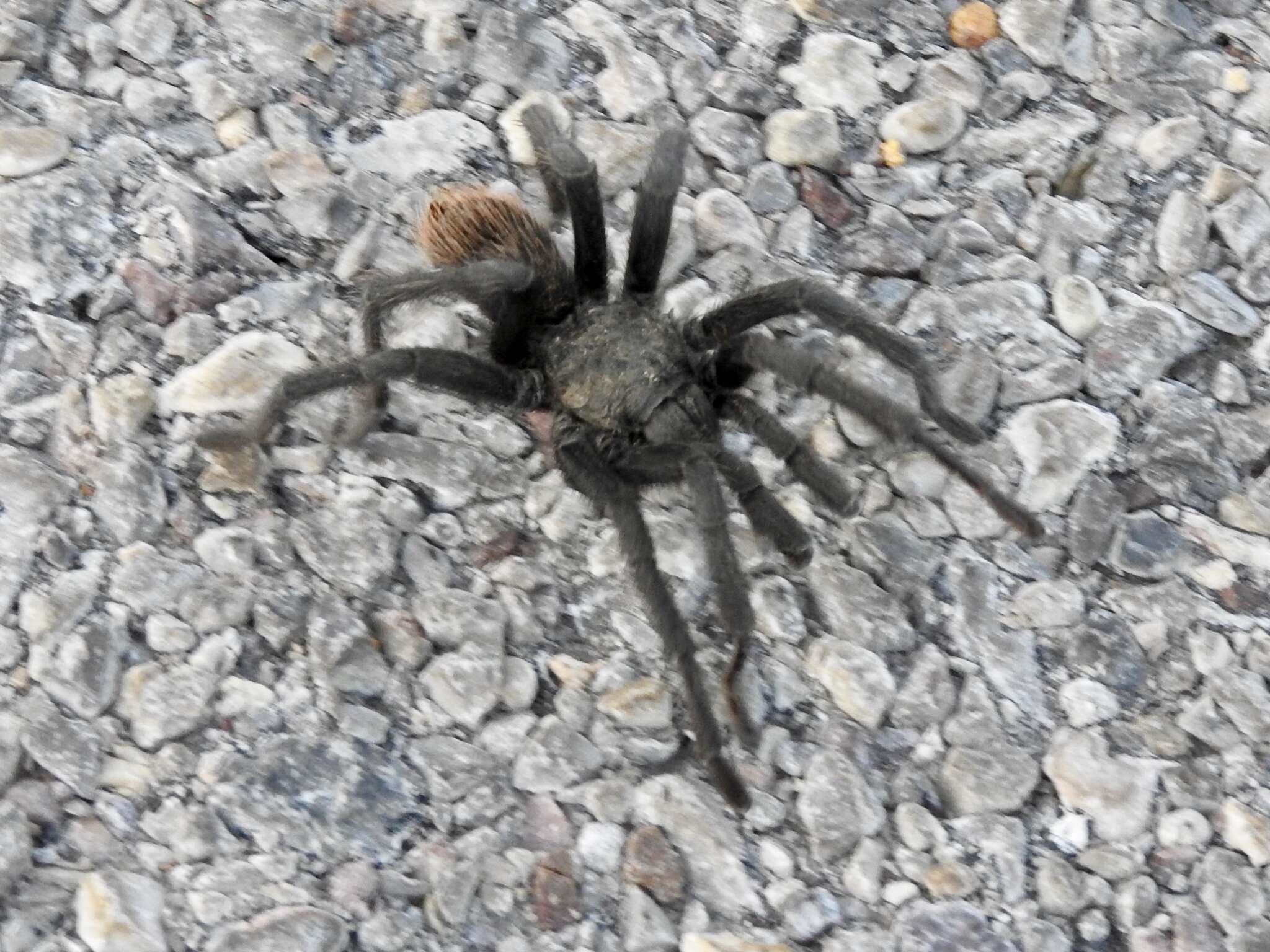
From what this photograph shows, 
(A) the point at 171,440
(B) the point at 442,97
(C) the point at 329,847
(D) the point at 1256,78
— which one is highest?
(D) the point at 1256,78

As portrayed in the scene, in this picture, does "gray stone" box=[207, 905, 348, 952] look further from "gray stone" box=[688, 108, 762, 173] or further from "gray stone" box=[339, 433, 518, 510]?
"gray stone" box=[688, 108, 762, 173]

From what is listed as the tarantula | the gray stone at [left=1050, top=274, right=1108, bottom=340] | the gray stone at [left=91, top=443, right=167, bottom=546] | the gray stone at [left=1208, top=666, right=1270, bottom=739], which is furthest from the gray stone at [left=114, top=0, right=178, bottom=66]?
the gray stone at [left=1208, top=666, right=1270, bottom=739]

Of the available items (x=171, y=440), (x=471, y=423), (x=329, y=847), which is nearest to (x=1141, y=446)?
(x=471, y=423)

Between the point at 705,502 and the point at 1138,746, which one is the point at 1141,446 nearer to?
the point at 1138,746

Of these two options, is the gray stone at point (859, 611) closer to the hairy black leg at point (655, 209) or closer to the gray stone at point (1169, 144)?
the hairy black leg at point (655, 209)

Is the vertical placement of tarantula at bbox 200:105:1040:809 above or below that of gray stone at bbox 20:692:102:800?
above

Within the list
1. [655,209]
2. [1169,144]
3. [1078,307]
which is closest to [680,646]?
[655,209]
